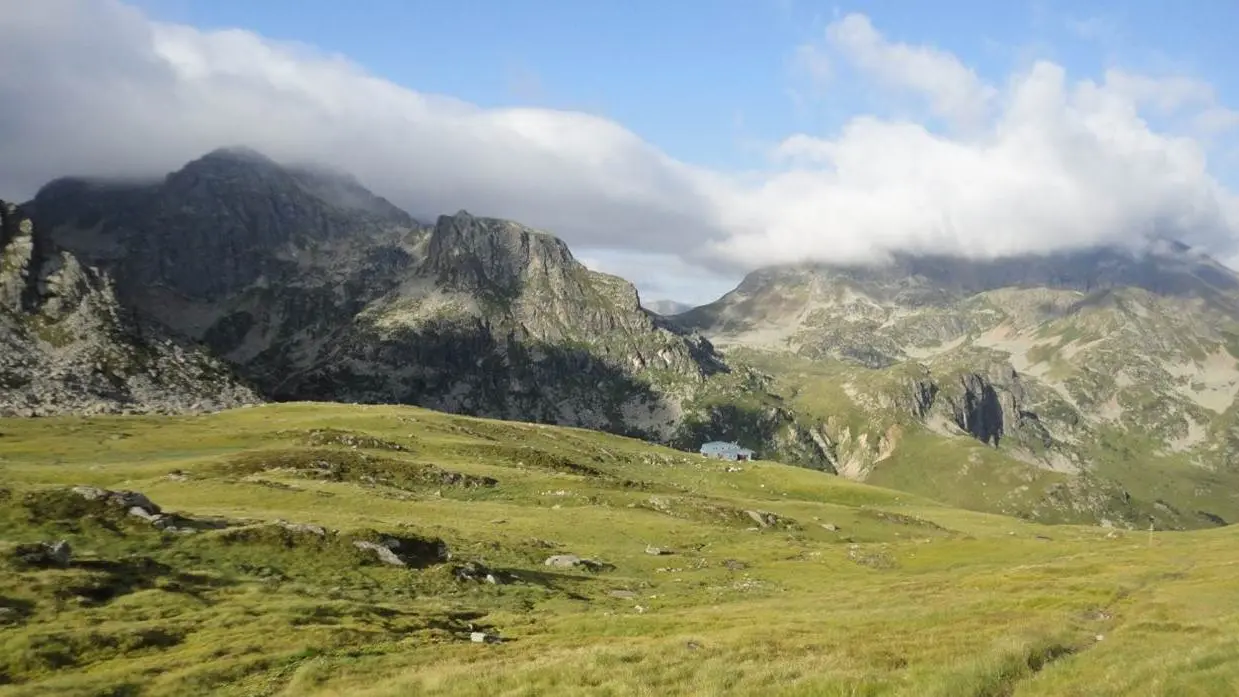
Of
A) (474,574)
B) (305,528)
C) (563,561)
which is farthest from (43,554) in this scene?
(563,561)

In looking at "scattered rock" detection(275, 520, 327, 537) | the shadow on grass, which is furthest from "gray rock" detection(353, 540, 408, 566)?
the shadow on grass

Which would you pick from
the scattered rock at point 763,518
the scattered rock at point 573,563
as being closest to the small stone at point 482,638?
the scattered rock at point 573,563

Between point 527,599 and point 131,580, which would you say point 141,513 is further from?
point 527,599

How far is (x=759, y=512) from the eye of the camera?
397ft

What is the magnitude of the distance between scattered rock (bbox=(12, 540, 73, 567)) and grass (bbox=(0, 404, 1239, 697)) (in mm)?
695

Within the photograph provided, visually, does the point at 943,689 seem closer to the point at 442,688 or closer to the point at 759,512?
the point at 442,688

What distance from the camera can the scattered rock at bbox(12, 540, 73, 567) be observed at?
125 ft

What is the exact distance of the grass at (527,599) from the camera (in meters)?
25.6

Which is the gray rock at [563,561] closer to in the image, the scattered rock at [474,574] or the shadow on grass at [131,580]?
the scattered rock at [474,574]

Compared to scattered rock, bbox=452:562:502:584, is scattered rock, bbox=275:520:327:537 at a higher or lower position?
higher

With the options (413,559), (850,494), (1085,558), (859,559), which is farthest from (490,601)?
(850,494)

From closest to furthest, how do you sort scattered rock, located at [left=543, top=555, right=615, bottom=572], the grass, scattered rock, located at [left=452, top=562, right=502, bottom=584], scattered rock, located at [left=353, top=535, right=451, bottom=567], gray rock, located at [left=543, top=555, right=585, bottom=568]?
the grass
scattered rock, located at [left=452, top=562, right=502, bottom=584]
scattered rock, located at [left=353, top=535, right=451, bottom=567]
gray rock, located at [left=543, top=555, right=585, bottom=568]
scattered rock, located at [left=543, top=555, right=615, bottom=572]

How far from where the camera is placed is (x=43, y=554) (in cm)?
3903

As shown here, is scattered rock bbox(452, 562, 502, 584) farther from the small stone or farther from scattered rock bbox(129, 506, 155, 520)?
scattered rock bbox(129, 506, 155, 520)
